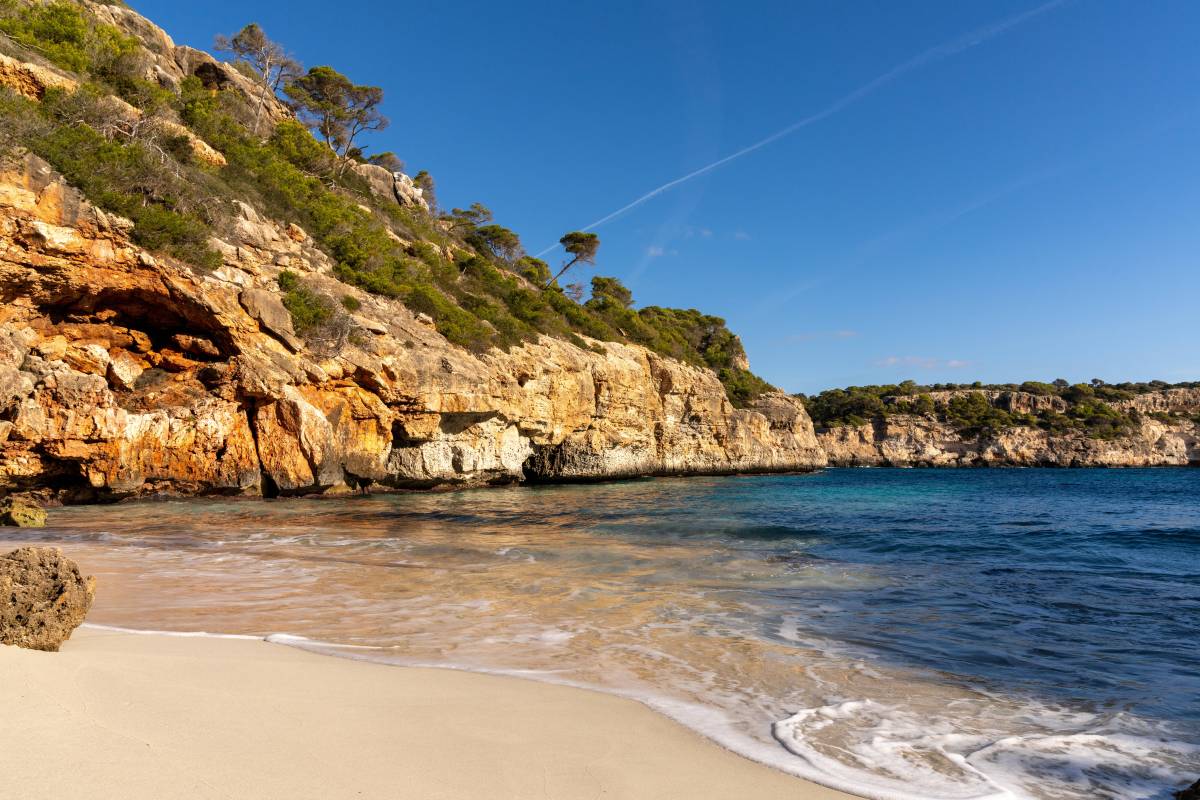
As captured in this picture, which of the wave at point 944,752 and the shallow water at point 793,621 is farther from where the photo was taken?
the shallow water at point 793,621

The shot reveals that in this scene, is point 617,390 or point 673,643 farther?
point 617,390

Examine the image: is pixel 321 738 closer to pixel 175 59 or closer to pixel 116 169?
pixel 116 169

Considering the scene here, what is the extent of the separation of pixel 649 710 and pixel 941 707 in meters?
1.85

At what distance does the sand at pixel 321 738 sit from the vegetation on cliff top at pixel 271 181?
16.0 metres

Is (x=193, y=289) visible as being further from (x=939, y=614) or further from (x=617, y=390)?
(x=617, y=390)

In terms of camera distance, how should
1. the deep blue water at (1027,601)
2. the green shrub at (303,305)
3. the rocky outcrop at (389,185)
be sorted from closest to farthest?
the deep blue water at (1027,601)
the green shrub at (303,305)
the rocky outcrop at (389,185)

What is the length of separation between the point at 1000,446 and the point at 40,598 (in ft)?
278

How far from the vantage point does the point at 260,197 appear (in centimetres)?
→ 2208

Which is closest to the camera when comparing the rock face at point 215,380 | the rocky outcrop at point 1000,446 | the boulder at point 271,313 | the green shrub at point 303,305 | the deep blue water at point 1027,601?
the deep blue water at point 1027,601

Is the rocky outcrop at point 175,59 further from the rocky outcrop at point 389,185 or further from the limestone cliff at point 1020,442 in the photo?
the limestone cliff at point 1020,442

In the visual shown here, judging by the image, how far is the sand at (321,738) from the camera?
6.88ft

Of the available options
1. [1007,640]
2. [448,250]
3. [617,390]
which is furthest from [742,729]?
[448,250]

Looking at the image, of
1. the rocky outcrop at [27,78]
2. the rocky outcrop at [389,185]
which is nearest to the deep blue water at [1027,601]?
the rocky outcrop at [27,78]

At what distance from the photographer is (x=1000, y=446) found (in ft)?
236
